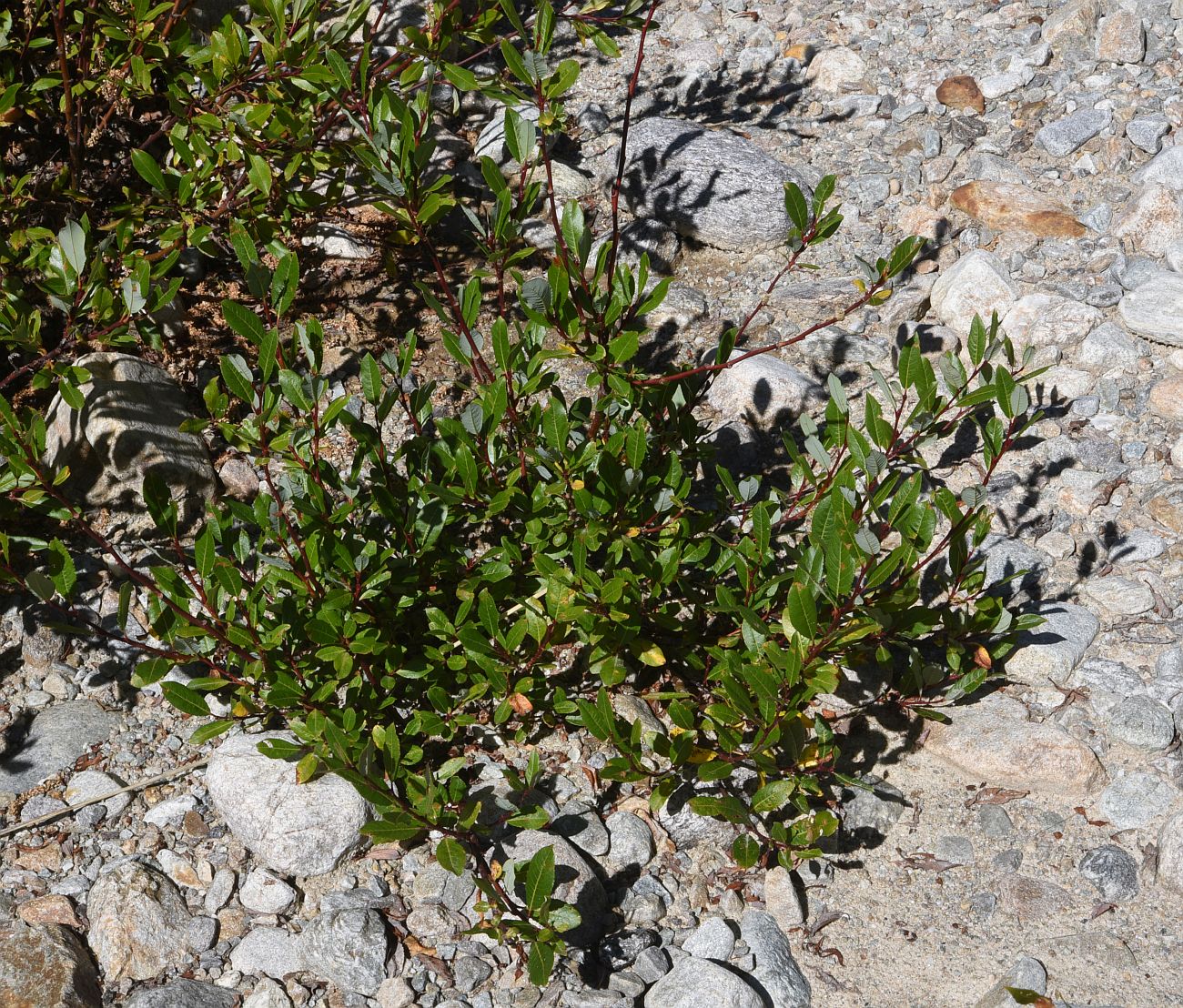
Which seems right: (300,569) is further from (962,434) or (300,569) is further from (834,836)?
(962,434)

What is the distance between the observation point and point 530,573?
9.98 feet

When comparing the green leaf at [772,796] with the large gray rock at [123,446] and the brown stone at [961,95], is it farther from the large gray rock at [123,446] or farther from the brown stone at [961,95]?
the brown stone at [961,95]

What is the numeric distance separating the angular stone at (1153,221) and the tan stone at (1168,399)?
651 millimetres

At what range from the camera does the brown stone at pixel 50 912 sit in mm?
2709

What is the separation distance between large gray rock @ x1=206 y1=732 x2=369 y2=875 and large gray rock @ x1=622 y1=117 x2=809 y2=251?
2.74m

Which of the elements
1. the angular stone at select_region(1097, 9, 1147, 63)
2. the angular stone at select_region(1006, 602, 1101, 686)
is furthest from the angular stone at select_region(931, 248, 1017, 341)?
the angular stone at select_region(1097, 9, 1147, 63)

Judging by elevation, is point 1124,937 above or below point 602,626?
below

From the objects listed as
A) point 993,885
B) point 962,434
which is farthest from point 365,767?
point 962,434

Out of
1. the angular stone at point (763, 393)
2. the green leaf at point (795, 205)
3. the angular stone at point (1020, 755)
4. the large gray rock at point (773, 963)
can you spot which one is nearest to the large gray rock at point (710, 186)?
the angular stone at point (763, 393)

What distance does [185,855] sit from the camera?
288 cm

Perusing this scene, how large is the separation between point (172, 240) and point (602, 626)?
1941mm

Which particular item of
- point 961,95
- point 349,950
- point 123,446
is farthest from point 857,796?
point 961,95

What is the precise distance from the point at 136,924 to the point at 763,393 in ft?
8.37

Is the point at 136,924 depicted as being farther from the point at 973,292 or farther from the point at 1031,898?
the point at 973,292
